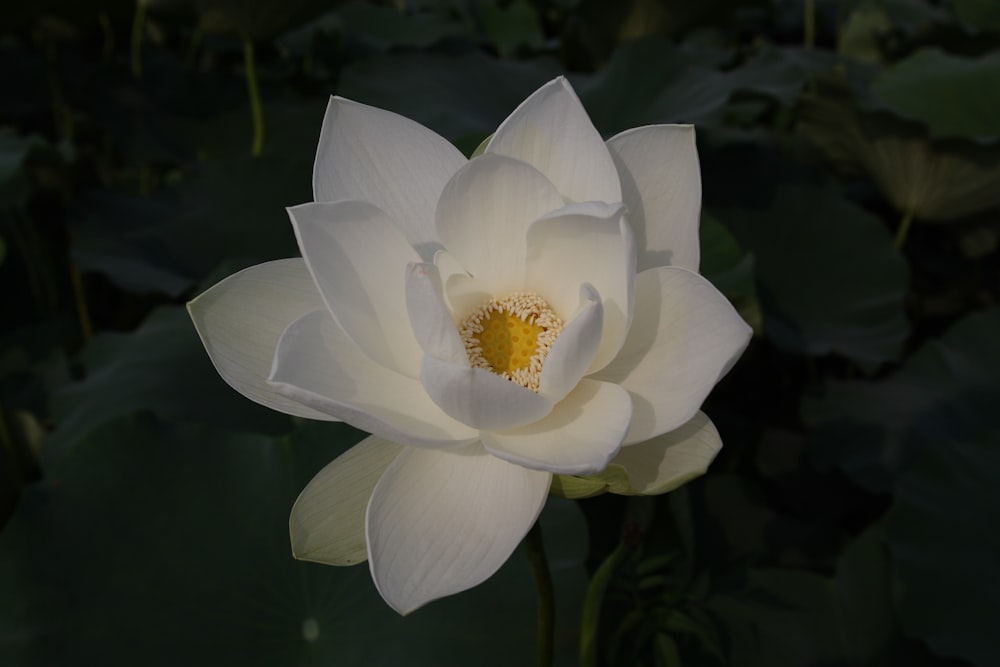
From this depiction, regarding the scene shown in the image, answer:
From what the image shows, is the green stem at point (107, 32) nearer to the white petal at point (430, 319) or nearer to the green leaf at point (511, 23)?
the green leaf at point (511, 23)

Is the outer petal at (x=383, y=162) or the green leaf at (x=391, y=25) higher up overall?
the outer petal at (x=383, y=162)

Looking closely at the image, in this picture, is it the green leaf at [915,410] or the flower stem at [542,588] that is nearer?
the flower stem at [542,588]

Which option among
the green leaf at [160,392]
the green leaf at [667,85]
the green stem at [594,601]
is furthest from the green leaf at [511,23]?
the green stem at [594,601]

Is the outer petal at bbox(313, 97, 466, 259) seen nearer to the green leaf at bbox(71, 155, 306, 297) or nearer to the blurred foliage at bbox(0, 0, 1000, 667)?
the blurred foliage at bbox(0, 0, 1000, 667)

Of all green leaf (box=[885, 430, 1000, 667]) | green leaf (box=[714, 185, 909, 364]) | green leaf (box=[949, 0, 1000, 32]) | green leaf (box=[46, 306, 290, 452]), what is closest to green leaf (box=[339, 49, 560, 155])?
green leaf (box=[714, 185, 909, 364])

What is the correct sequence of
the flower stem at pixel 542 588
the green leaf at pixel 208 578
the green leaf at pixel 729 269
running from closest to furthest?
the flower stem at pixel 542 588 → the green leaf at pixel 208 578 → the green leaf at pixel 729 269

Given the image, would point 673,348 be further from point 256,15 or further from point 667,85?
point 256,15
